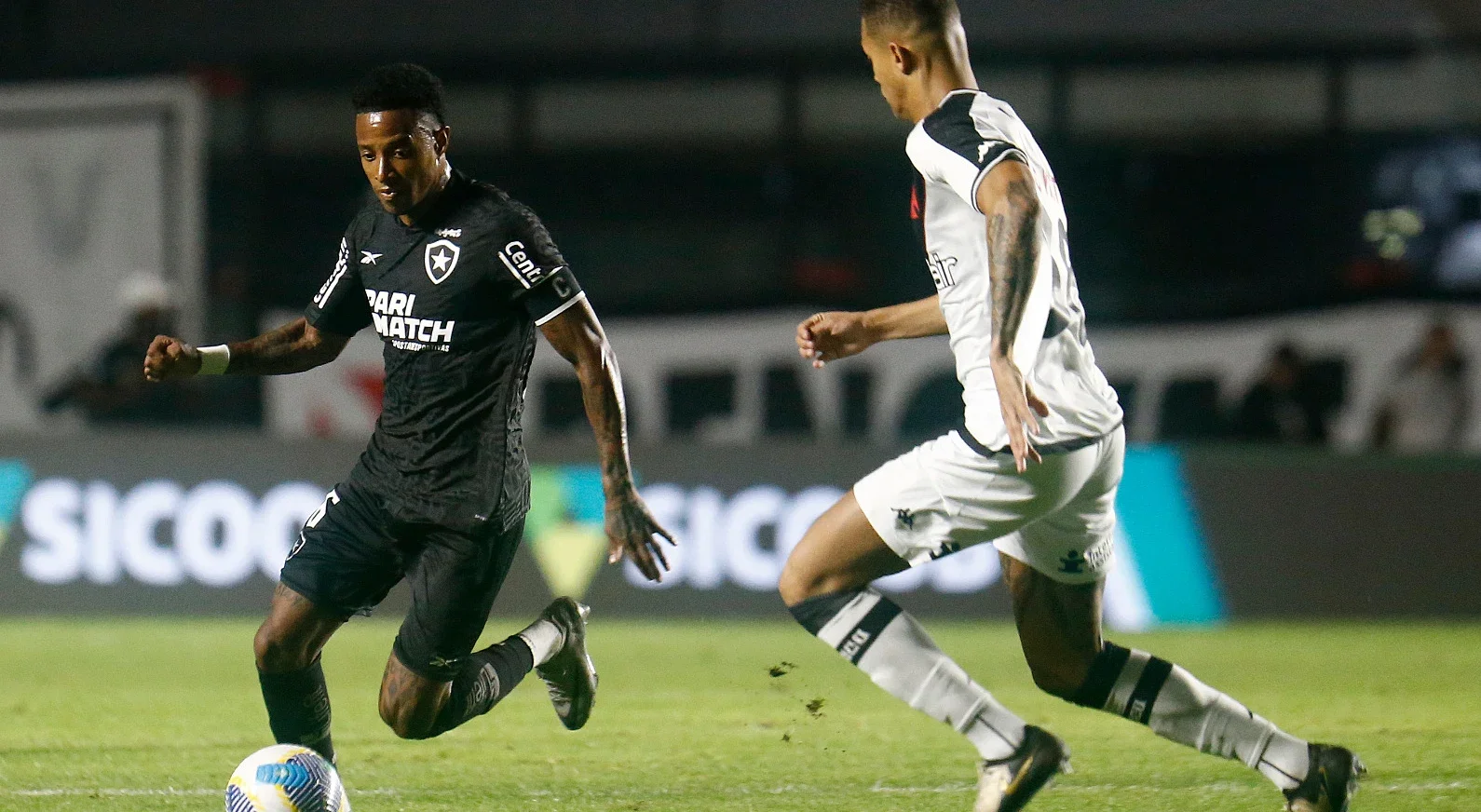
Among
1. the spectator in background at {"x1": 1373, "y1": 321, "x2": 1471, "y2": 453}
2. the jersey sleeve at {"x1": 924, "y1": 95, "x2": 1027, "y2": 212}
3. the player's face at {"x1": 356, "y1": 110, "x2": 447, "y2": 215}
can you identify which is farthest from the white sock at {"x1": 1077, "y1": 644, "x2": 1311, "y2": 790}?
the spectator in background at {"x1": 1373, "y1": 321, "x2": 1471, "y2": 453}

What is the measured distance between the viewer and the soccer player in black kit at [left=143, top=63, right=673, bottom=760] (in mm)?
5105

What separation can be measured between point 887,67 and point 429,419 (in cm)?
154

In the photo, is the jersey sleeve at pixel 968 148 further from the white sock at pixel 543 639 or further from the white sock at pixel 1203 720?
the white sock at pixel 543 639

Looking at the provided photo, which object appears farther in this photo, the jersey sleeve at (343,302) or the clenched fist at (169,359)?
the jersey sleeve at (343,302)

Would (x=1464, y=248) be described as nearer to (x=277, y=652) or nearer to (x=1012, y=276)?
(x=1012, y=276)

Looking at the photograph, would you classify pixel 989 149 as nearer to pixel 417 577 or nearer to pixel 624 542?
pixel 624 542

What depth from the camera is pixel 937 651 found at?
15.5 feet

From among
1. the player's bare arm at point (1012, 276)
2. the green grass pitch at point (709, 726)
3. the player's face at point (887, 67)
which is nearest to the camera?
the player's bare arm at point (1012, 276)

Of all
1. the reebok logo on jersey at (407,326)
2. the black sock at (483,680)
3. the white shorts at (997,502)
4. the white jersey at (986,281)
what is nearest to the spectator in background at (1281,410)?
the black sock at (483,680)

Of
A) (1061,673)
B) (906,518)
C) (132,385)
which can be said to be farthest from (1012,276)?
(132,385)

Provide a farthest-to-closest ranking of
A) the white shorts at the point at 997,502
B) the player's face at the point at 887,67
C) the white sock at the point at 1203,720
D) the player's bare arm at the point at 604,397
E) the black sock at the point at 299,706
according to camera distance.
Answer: the black sock at the point at 299,706 < the player's bare arm at the point at 604,397 < the white sock at the point at 1203,720 < the player's face at the point at 887,67 < the white shorts at the point at 997,502

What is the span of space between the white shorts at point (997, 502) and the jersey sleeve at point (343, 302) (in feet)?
5.33

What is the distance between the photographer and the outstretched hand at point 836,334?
16.8ft

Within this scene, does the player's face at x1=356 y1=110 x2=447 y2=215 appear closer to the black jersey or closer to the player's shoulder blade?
the black jersey
